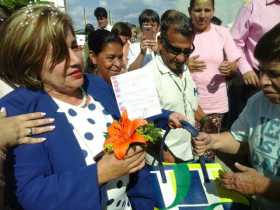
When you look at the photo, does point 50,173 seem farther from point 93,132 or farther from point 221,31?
point 221,31

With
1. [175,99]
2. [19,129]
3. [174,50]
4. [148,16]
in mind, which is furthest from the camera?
[148,16]

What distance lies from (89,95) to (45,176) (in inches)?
24.2

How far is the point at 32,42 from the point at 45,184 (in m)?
0.67

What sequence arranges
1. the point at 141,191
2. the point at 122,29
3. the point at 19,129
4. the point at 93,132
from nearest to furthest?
the point at 19,129
the point at 93,132
the point at 141,191
the point at 122,29

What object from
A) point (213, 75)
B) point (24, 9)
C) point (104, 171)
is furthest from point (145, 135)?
point (213, 75)

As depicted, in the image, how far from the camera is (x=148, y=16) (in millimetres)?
6242

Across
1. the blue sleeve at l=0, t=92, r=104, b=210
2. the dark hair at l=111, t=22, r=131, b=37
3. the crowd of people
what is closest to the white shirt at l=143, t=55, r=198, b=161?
the crowd of people

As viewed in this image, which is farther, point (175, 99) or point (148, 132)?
point (175, 99)

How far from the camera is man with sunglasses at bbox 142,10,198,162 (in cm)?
333

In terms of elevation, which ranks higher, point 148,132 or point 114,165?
point 148,132

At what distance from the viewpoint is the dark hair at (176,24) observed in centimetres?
349

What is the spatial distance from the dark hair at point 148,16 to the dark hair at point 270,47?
13.1ft

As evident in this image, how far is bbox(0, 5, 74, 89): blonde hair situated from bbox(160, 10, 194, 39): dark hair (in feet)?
5.32

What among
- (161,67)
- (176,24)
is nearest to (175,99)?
(161,67)
